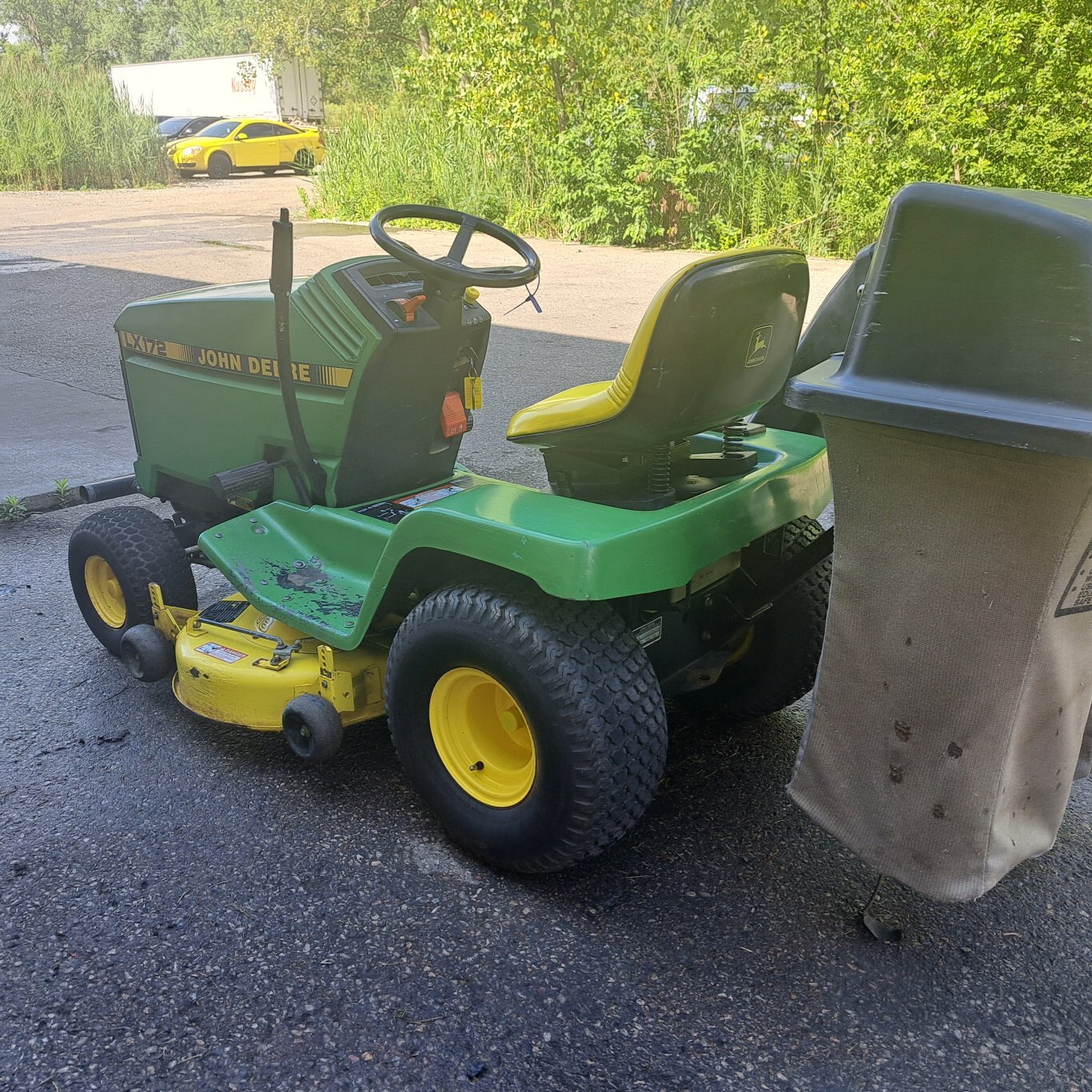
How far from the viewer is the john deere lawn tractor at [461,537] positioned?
2127 millimetres

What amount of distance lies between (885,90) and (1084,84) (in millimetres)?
1855

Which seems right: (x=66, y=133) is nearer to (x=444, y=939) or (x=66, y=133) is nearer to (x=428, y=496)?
(x=428, y=496)

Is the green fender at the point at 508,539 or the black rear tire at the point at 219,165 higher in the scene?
the green fender at the point at 508,539

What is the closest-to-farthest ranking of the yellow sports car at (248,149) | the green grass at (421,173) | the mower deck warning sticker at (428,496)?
the mower deck warning sticker at (428,496) < the green grass at (421,173) < the yellow sports car at (248,149)

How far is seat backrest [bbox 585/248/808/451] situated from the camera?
2.11m

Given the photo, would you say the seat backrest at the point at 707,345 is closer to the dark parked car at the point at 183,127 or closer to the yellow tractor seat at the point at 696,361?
the yellow tractor seat at the point at 696,361

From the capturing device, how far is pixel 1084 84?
8.43 metres

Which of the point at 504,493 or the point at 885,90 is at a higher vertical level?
the point at 885,90

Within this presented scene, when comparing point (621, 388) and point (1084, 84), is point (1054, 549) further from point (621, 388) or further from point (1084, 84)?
point (1084, 84)

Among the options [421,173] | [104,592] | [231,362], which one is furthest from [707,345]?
[421,173]

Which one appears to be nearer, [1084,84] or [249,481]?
[249,481]

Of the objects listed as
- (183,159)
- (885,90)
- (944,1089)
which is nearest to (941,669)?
(944,1089)

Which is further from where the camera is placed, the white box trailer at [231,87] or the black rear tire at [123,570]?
the white box trailer at [231,87]

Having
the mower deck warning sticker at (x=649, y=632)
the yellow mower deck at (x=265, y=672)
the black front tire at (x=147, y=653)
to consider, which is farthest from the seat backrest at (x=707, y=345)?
the black front tire at (x=147, y=653)
